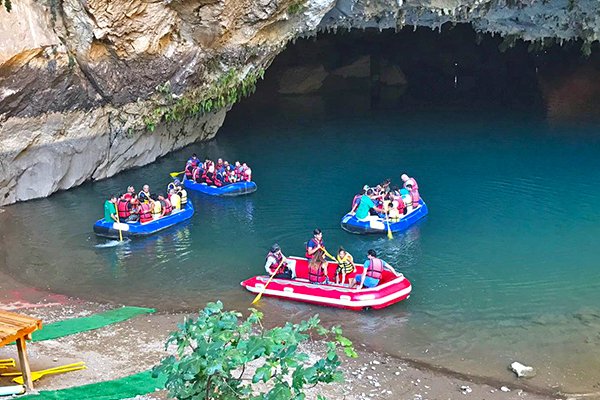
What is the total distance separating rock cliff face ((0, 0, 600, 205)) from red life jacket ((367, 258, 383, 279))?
931 cm

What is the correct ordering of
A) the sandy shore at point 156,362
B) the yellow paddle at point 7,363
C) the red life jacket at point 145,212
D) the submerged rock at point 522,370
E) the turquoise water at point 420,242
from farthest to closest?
the red life jacket at point 145,212 < the turquoise water at point 420,242 < the submerged rock at point 522,370 < the sandy shore at point 156,362 < the yellow paddle at point 7,363

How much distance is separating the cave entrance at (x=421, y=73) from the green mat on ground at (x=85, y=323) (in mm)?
21349

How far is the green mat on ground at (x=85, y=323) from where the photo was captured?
1350 cm

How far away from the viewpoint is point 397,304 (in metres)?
15.3

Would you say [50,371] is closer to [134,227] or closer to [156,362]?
[156,362]

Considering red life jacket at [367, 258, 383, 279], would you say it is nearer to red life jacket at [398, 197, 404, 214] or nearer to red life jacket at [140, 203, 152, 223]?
red life jacket at [398, 197, 404, 214]

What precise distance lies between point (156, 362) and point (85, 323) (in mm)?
2441

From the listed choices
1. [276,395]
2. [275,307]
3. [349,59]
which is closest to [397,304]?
[275,307]

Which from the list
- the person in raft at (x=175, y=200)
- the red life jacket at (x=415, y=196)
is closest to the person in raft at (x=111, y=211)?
the person in raft at (x=175, y=200)

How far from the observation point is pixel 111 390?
1109 cm

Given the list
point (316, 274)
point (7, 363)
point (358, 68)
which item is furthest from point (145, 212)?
point (358, 68)

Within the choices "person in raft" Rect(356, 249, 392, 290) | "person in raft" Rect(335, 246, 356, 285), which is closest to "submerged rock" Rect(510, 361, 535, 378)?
"person in raft" Rect(356, 249, 392, 290)

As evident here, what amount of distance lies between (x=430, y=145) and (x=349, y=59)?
15214 millimetres

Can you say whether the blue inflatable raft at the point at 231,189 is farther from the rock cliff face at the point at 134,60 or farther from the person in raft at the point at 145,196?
the person in raft at the point at 145,196
